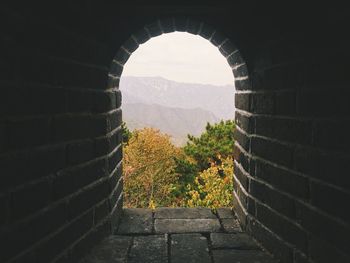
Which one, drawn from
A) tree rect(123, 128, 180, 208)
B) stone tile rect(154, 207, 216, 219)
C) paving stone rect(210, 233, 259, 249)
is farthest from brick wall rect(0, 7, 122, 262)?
tree rect(123, 128, 180, 208)

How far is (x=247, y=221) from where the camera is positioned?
116 inches

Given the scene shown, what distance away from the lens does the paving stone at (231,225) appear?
3.08 metres

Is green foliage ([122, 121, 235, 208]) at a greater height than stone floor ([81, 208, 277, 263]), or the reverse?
stone floor ([81, 208, 277, 263])

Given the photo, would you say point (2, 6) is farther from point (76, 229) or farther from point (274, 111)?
point (274, 111)

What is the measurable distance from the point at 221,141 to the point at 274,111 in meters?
19.4

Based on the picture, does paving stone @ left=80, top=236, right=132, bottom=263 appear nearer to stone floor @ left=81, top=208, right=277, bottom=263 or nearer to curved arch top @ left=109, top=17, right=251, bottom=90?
stone floor @ left=81, top=208, right=277, bottom=263

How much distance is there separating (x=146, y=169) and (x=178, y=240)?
80.3 feet

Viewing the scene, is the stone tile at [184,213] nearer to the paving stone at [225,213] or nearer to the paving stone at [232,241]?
the paving stone at [225,213]

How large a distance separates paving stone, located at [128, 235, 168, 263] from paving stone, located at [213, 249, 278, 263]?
1.26ft

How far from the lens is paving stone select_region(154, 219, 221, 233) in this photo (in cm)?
307

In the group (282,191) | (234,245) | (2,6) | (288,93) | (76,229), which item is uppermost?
(2,6)

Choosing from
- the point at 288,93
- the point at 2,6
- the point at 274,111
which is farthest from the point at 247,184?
the point at 2,6

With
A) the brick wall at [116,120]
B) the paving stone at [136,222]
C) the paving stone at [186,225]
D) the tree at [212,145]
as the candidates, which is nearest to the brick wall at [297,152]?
the brick wall at [116,120]

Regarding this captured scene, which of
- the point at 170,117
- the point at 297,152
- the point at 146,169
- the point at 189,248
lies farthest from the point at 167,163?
the point at 170,117
